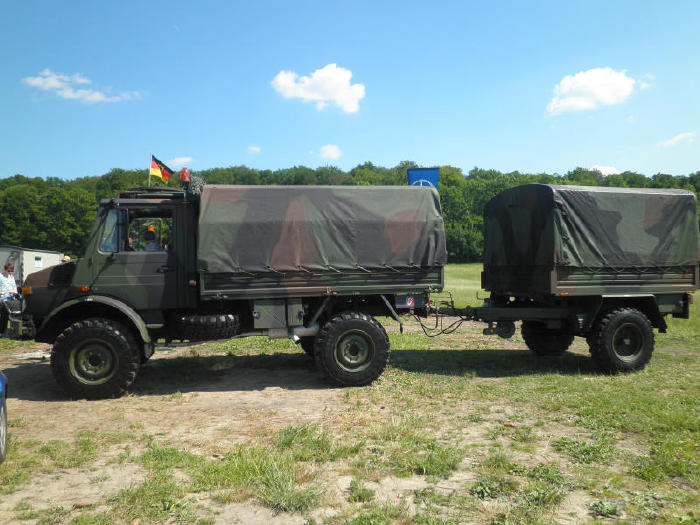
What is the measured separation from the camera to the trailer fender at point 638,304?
833 cm

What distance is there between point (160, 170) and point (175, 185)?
30.2 metres

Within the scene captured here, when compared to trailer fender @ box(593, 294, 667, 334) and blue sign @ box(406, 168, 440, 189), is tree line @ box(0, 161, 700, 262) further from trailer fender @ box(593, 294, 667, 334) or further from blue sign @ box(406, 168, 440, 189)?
trailer fender @ box(593, 294, 667, 334)

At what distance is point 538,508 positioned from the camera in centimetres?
361

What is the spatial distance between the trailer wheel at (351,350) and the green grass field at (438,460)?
0.27 meters

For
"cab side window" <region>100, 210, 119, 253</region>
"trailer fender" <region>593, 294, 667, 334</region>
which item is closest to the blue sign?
"trailer fender" <region>593, 294, 667, 334</region>

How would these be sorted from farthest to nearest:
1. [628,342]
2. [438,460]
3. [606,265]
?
[628,342], [606,265], [438,460]

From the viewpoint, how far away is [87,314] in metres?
7.15

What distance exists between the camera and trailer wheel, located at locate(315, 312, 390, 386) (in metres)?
7.25

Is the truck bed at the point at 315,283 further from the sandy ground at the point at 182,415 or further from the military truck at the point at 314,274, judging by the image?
the sandy ground at the point at 182,415

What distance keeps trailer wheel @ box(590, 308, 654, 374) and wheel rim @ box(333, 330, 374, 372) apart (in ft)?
13.6

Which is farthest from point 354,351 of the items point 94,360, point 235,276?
point 94,360

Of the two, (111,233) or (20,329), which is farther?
(111,233)

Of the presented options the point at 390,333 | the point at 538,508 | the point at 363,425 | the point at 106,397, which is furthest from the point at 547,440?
the point at 390,333

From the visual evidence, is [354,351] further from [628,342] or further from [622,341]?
[628,342]
